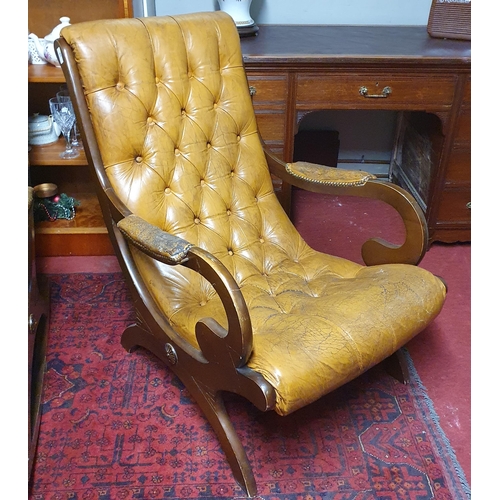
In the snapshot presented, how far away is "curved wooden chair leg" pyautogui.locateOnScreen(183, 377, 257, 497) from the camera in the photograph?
56.2 inches

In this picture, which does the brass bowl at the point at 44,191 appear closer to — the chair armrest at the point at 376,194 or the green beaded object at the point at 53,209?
the green beaded object at the point at 53,209

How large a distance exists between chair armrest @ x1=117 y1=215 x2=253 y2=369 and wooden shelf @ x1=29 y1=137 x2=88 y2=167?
2.64ft

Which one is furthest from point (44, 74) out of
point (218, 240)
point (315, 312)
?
point (315, 312)

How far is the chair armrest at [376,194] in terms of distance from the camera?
1576mm

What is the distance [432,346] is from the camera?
1.96 metres

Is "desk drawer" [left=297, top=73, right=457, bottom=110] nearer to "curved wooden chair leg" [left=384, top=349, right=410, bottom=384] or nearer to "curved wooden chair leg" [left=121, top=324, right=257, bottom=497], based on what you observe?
"curved wooden chair leg" [left=384, top=349, right=410, bottom=384]

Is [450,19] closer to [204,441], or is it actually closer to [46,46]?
[46,46]

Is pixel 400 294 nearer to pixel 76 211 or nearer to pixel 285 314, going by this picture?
pixel 285 314

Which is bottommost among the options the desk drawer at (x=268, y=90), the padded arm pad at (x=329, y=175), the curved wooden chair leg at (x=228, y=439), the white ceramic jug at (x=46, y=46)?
the curved wooden chair leg at (x=228, y=439)

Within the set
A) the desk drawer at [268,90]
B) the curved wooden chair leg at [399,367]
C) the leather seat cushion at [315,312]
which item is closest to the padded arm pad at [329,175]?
the leather seat cushion at [315,312]

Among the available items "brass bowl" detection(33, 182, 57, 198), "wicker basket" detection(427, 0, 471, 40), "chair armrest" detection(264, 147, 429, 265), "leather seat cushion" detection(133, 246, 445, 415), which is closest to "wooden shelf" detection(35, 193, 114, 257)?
"brass bowl" detection(33, 182, 57, 198)

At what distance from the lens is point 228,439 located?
4.73 feet

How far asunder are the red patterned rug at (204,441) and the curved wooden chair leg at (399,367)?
3cm
